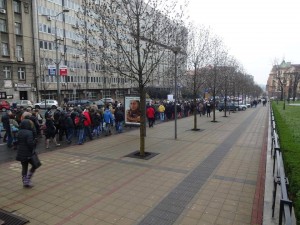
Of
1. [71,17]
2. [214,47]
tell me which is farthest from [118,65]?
[71,17]

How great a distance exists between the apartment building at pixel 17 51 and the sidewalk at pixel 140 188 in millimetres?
31842

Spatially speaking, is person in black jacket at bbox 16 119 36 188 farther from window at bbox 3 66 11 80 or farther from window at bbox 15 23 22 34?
window at bbox 15 23 22 34

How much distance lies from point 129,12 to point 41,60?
38810 millimetres

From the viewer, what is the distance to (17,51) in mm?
39875

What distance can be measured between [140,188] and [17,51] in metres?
40.2

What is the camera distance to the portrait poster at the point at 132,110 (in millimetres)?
15239

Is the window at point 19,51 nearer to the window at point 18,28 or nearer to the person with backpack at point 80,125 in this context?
the window at point 18,28

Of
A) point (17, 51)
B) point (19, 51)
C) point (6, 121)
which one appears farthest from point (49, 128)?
point (19, 51)

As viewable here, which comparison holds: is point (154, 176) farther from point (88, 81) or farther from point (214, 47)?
point (88, 81)

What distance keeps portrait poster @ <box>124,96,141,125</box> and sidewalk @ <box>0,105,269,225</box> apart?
410cm

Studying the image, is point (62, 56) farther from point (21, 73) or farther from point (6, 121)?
point (6, 121)

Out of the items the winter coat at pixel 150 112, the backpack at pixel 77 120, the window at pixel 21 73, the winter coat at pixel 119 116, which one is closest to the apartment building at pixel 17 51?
the window at pixel 21 73

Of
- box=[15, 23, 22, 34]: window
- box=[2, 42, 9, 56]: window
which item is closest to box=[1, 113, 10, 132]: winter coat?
box=[2, 42, 9, 56]: window

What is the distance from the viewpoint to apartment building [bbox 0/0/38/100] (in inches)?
1475
